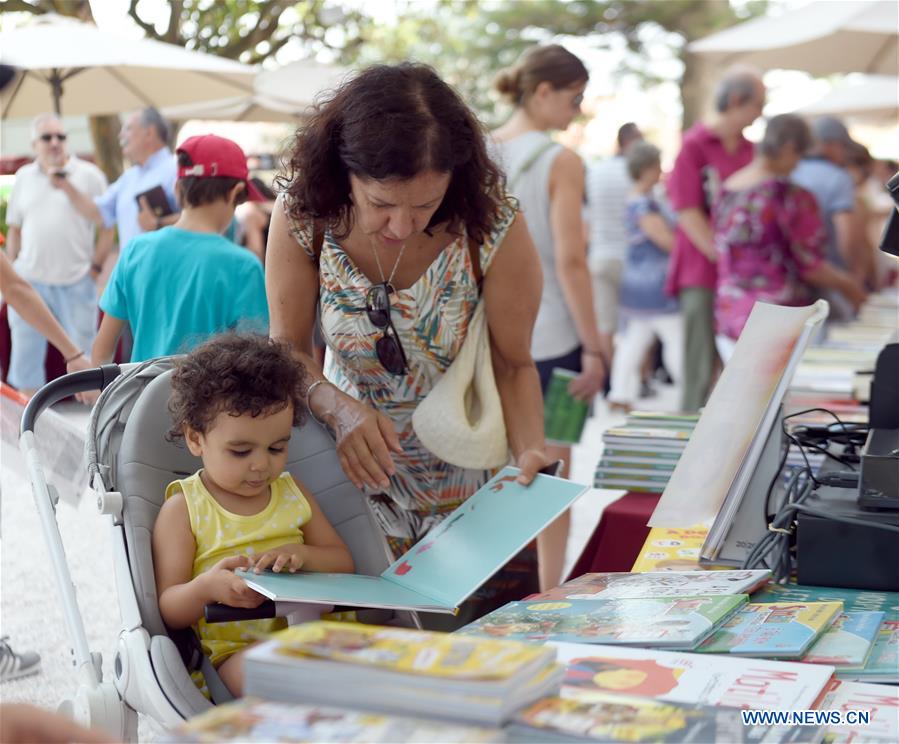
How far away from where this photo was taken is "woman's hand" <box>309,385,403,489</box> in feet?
7.20

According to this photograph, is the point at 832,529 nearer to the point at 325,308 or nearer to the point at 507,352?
the point at 507,352

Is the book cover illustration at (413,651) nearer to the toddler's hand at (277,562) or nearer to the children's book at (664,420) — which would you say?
the toddler's hand at (277,562)

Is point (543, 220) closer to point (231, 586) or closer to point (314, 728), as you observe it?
point (231, 586)

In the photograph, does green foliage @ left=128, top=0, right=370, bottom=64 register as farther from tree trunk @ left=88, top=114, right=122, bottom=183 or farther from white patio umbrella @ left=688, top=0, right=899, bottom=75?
white patio umbrella @ left=688, top=0, right=899, bottom=75

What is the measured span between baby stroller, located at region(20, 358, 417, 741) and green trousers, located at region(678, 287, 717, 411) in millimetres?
4037

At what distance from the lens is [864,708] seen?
4.46 feet

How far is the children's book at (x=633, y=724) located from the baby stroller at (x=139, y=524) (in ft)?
2.37

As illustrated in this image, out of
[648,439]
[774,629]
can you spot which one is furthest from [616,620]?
[648,439]

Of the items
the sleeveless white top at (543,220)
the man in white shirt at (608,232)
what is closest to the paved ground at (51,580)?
the sleeveless white top at (543,220)

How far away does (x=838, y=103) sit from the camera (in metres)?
12.8

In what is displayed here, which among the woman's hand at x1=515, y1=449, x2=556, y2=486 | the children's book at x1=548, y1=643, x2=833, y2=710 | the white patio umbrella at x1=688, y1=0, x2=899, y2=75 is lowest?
the children's book at x1=548, y1=643, x2=833, y2=710

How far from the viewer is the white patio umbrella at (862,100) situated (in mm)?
12367

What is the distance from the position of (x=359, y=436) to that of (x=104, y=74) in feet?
24.1

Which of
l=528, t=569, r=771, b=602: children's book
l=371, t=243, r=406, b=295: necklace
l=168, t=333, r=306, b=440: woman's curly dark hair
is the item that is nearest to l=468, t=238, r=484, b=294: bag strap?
l=371, t=243, r=406, b=295: necklace
